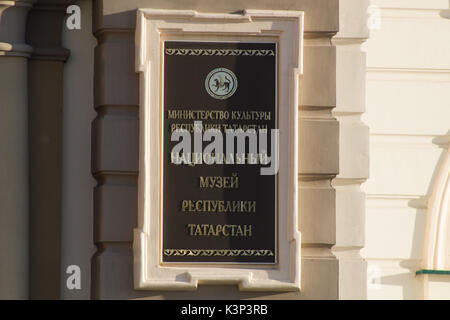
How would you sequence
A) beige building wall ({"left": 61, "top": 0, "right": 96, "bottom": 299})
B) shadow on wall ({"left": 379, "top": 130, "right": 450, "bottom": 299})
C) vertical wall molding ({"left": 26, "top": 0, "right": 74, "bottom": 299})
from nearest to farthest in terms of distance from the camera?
vertical wall molding ({"left": 26, "top": 0, "right": 74, "bottom": 299}), beige building wall ({"left": 61, "top": 0, "right": 96, "bottom": 299}), shadow on wall ({"left": 379, "top": 130, "right": 450, "bottom": 299})

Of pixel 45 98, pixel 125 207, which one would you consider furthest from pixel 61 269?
pixel 45 98

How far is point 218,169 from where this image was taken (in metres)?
8.59

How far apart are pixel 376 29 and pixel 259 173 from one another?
181 centimetres

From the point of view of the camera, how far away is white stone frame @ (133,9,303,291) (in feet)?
27.8

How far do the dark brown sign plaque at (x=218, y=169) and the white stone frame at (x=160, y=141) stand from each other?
6 centimetres

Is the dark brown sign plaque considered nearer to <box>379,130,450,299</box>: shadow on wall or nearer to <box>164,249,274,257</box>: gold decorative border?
<box>164,249,274,257</box>: gold decorative border

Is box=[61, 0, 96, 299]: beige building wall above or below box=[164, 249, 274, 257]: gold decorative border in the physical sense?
above

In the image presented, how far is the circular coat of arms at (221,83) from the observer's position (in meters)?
8.63

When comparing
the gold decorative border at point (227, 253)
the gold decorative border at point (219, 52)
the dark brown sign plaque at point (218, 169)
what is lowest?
the gold decorative border at point (227, 253)

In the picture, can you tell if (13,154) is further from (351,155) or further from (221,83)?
(351,155)

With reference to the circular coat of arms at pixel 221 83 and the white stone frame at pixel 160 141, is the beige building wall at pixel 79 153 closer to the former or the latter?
the white stone frame at pixel 160 141

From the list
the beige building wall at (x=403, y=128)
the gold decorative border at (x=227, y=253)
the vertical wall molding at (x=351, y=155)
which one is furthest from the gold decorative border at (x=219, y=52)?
the gold decorative border at (x=227, y=253)

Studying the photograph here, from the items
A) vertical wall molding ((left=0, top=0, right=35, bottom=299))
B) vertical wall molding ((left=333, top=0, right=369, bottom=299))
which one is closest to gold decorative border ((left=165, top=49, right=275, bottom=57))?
vertical wall molding ((left=333, top=0, right=369, bottom=299))

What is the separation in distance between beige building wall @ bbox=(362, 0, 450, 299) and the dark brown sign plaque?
1.24 m
